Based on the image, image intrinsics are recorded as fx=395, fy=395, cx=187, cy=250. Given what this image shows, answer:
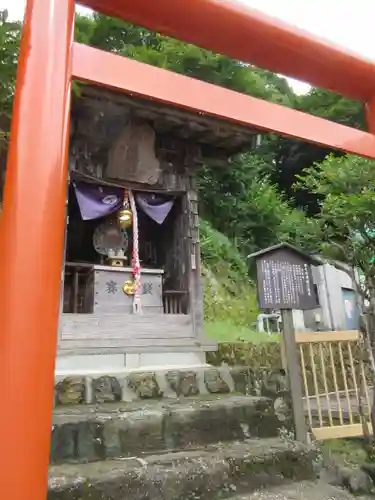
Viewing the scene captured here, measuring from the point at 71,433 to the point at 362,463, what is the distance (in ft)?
10.5

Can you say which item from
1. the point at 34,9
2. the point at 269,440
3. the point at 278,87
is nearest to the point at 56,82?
the point at 34,9

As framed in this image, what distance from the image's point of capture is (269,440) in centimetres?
406

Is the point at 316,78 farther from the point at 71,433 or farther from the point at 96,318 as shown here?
the point at 96,318

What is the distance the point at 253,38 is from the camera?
2.31m

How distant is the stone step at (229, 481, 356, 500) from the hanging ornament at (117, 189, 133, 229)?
14.6 feet

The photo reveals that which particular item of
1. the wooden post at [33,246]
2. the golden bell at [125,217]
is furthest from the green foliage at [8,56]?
the golden bell at [125,217]

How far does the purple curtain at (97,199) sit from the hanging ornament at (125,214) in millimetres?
84

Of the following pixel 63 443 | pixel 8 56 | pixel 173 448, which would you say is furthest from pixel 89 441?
pixel 8 56

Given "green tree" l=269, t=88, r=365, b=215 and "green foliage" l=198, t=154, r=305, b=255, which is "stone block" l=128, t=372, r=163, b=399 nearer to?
"green foliage" l=198, t=154, r=305, b=255

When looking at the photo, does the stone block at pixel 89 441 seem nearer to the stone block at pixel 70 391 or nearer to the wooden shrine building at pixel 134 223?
the stone block at pixel 70 391

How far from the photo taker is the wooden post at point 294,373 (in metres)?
4.38

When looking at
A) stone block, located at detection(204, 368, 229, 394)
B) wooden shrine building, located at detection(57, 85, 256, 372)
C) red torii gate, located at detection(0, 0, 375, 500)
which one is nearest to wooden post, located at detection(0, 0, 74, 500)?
red torii gate, located at detection(0, 0, 375, 500)

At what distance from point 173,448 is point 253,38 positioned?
3463mm

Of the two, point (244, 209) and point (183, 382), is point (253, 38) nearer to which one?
point (183, 382)
